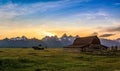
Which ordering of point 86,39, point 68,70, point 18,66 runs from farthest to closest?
point 86,39, point 18,66, point 68,70

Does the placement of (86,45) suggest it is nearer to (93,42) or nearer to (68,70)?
(93,42)

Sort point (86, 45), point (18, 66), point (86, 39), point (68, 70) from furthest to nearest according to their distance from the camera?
point (86, 39) → point (86, 45) → point (18, 66) → point (68, 70)

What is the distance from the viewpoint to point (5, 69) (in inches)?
1535

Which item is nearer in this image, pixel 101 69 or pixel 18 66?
pixel 101 69

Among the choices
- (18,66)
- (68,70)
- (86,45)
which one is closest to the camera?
(68,70)

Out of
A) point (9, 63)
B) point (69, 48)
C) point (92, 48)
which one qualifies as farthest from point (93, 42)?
point (9, 63)

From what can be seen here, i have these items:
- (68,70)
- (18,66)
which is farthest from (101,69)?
(18,66)

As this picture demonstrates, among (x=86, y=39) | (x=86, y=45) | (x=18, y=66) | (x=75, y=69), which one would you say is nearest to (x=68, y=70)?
(x=75, y=69)

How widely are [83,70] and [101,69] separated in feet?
10.9

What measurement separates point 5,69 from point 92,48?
5442 centimetres

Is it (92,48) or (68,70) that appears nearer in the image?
(68,70)

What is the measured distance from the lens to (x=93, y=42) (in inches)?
3573

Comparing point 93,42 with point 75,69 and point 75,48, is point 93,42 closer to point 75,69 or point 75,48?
point 75,48

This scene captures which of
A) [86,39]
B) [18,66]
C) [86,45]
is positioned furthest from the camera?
[86,39]
